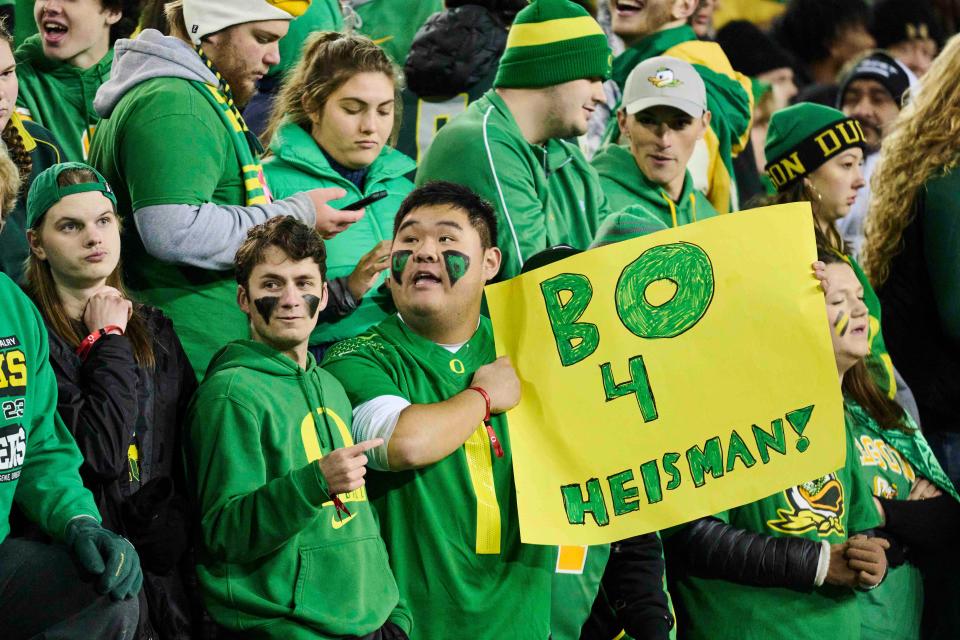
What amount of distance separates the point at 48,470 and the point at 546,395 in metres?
1.36

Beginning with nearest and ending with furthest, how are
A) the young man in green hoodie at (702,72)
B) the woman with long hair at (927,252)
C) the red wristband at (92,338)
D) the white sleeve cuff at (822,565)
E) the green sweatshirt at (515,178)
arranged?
the red wristband at (92,338) → the white sleeve cuff at (822,565) → the green sweatshirt at (515,178) → the woman with long hair at (927,252) → the young man in green hoodie at (702,72)

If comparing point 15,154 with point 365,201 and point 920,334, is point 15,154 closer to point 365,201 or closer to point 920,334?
point 365,201

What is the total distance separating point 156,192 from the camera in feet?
14.5

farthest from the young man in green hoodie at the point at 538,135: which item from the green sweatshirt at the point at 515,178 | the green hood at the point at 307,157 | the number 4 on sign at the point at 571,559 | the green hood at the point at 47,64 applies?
the green hood at the point at 47,64

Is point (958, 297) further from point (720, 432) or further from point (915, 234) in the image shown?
point (720, 432)

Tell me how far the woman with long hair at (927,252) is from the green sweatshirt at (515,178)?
1165 millimetres

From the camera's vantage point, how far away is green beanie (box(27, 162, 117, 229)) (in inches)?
158

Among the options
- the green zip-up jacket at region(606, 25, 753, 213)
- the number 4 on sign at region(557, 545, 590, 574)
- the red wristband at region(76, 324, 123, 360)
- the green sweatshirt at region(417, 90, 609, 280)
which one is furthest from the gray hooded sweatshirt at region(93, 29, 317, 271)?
the green zip-up jacket at region(606, 25, 753, 213)

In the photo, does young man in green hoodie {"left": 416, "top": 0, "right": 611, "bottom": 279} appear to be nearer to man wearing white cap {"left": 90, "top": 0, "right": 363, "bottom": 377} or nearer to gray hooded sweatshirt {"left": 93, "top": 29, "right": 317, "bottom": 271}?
man wearing white cap {"left": 90, "top": 0, "right": 363, "bottom": 377}

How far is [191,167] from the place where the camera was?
14.7 feet

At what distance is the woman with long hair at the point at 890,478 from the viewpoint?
5.13 metres

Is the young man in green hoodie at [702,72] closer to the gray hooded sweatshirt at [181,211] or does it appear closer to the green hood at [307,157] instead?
the green hood at [307,157]

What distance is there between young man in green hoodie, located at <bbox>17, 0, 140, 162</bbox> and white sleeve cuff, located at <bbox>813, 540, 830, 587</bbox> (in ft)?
9.18

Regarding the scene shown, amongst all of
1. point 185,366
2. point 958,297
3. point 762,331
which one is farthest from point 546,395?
point 958,297
